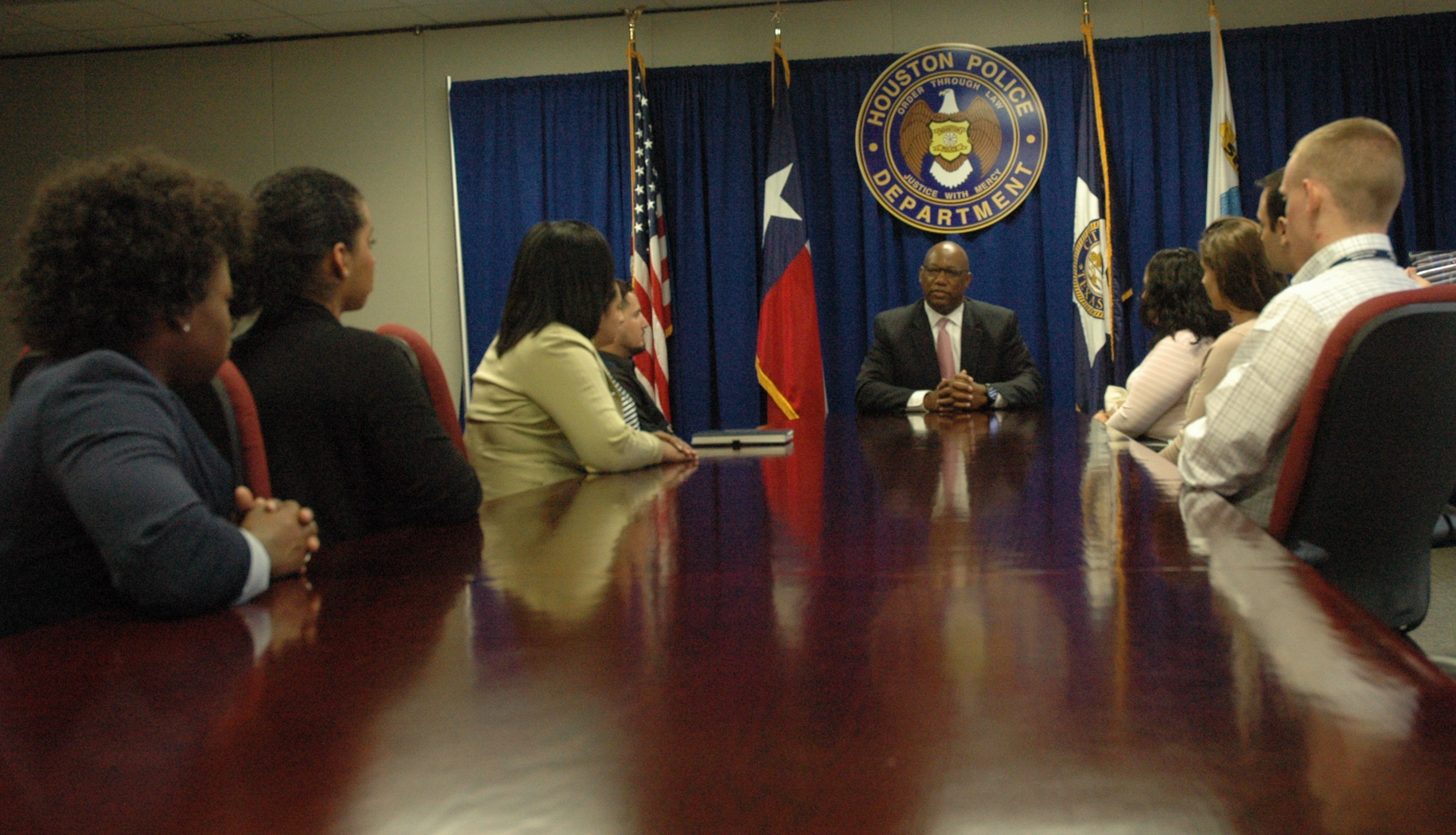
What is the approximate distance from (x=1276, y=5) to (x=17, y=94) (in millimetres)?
6588

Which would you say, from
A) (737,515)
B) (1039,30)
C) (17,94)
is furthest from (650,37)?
(737,515)

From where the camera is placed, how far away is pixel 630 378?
286cm

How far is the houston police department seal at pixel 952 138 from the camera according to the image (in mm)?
5191

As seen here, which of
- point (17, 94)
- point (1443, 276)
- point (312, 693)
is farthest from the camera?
point (17, 94)

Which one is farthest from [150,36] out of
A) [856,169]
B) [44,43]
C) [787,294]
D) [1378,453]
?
[1378,453]

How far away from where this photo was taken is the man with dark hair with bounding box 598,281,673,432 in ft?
8.20

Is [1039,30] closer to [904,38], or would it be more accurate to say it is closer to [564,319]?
[904,38]

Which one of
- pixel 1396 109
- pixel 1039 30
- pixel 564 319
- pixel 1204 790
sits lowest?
pixel 1204 790

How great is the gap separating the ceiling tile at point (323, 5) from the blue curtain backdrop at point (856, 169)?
1.87 ft

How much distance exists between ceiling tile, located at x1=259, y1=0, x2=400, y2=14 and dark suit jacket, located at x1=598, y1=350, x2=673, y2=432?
3264mm

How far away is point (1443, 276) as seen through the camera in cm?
408

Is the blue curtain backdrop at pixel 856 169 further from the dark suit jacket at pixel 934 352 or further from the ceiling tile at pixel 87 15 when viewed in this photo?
the ceiling tile at pixel 87 15

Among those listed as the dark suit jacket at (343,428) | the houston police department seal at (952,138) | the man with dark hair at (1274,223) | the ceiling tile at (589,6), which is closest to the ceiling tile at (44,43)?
the ceiling tile at (589,6)

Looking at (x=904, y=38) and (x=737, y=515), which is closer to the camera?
(x=737, y=515)
